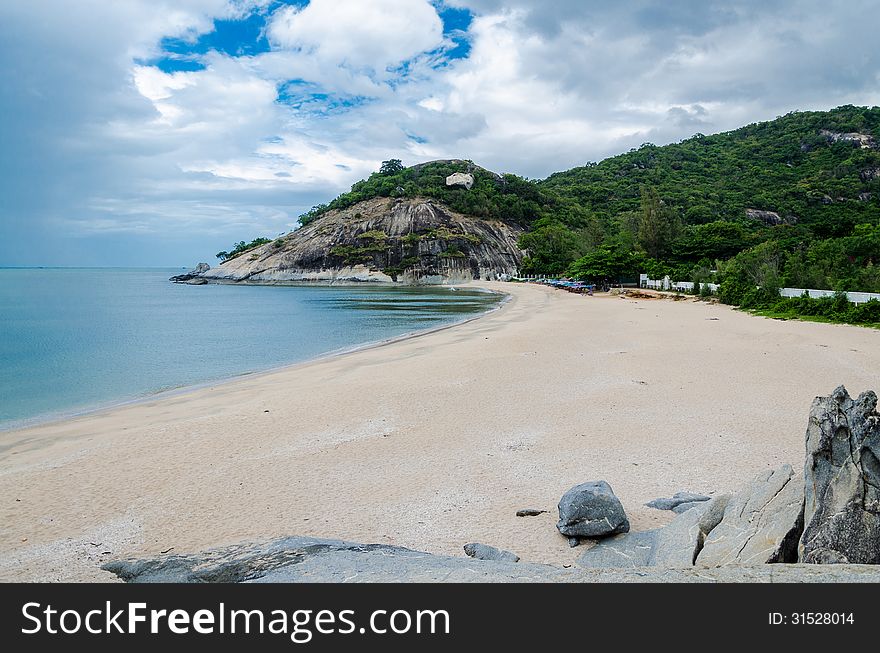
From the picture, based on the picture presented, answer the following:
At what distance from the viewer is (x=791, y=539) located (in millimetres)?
4332

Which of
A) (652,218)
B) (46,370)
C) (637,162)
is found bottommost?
(46,370)

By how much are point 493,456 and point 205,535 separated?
14.9 feet

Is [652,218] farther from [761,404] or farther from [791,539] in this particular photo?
[791,539]

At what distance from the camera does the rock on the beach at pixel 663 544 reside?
505cm

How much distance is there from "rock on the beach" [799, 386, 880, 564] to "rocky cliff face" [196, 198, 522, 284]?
10536 cm

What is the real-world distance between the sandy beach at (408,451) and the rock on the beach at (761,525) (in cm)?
139

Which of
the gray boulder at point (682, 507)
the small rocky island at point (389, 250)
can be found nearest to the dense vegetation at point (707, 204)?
the small rocky island at point (389, 250)

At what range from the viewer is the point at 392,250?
371ft

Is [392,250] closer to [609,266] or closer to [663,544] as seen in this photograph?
[609,266]

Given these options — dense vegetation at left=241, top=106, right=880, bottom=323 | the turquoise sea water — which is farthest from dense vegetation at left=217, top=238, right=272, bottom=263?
the turquoise sea water

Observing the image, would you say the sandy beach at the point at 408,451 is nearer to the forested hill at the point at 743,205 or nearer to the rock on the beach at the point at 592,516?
the rock on the beach at the point at 592,516

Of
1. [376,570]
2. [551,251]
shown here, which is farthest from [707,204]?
[376,570]

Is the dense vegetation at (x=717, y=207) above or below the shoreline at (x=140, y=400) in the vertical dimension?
above
